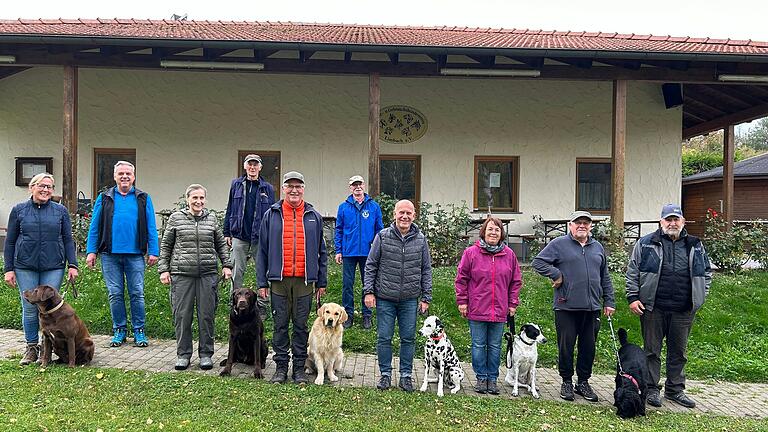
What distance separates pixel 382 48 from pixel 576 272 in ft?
19.0

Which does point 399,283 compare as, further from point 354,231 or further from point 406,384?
point 354,231

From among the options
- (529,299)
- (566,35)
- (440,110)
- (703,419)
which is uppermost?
(566,35)

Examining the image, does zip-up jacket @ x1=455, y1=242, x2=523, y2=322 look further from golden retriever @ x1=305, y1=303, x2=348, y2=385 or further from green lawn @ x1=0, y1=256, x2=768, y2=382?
green lawn @ x1=0, y1=256, x2=768, y2=382

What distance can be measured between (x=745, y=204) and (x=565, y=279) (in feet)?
61.1

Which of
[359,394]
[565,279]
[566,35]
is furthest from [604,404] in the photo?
[566,35]

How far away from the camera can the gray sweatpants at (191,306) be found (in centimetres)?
537

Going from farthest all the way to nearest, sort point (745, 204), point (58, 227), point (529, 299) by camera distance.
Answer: point (745, 204) < point (529, 299) < point (58, 227)

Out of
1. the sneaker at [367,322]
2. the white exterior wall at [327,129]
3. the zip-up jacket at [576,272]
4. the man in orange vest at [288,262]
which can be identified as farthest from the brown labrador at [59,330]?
the white exterior wall at [327,129]

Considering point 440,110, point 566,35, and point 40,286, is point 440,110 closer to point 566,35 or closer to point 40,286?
point 566,35

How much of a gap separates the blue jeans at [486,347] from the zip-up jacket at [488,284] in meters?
0.11

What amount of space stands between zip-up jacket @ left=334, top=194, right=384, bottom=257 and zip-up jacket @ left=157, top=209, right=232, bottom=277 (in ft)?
5.41

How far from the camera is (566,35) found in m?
12.8

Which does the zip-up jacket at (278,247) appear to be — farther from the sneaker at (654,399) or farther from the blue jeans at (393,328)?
the sneaker at (654,399)

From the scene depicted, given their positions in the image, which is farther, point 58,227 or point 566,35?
point 566,35
